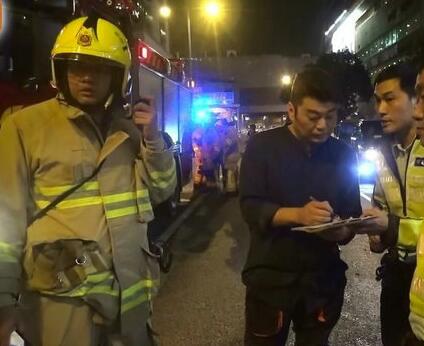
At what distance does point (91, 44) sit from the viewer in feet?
7.32

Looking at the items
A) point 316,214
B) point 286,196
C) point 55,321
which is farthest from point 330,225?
point 55,321

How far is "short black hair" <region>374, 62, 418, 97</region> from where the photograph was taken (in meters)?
2.68

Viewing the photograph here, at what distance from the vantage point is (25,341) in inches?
86.7

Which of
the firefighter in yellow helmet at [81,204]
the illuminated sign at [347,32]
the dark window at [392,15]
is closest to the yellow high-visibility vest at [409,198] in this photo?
the firefighter in yellow helmet at [81,204]

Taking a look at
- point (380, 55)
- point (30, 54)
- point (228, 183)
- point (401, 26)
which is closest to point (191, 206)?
point (228, 183)

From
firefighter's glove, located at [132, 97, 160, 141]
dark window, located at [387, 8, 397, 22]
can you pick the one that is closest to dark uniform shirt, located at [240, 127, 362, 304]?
firefighter's glove, located at [132, 97, 160, 141]

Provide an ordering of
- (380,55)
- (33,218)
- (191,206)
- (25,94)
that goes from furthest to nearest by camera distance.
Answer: (380,55) < (191,206) < (25,94) < (33,218)

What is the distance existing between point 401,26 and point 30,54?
4365cm

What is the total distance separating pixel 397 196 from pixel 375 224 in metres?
0.29

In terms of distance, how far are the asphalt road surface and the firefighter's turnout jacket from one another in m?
2.55

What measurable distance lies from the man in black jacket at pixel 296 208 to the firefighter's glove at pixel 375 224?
0.28 feet

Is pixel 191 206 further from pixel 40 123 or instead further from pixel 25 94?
pixel 40 123

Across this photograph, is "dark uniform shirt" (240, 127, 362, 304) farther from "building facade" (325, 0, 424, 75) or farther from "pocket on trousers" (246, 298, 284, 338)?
"building facade" (325, 0, 424, 75)

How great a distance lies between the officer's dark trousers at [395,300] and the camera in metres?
2.72
